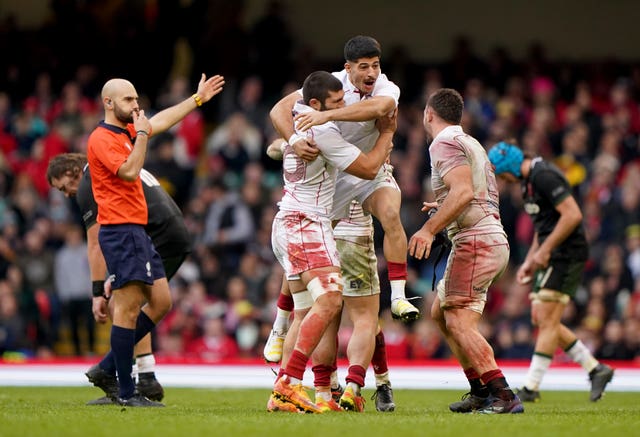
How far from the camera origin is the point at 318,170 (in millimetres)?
8359

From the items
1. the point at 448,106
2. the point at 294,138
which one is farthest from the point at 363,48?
the point at 294,138

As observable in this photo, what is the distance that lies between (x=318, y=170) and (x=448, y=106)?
44.3 inches

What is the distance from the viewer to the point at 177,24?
20859 mm

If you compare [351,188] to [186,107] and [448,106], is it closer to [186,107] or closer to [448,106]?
[448,106]

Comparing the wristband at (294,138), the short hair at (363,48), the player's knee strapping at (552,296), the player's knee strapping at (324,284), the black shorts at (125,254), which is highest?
the short hair at (363,48)

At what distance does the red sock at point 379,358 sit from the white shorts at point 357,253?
50 centimetres

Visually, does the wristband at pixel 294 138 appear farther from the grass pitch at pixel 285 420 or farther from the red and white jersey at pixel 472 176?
the grass pitch at pixel 285 420

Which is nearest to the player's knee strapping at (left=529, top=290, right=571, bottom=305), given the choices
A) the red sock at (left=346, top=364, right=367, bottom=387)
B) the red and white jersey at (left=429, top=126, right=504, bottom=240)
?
the red and white jersey at (left=429, top=126, right=504, bottom=240)

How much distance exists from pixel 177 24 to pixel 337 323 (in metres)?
12.9

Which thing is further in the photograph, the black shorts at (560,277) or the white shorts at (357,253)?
the black shorts at (560,277)

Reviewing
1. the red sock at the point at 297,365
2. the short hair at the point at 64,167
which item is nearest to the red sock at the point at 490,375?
the red sock at the point at 297,365

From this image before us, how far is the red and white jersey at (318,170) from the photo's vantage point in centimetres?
823

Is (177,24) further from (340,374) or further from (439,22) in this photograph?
(340,374)

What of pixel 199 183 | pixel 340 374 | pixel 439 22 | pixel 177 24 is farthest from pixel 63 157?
pixel 439 22
